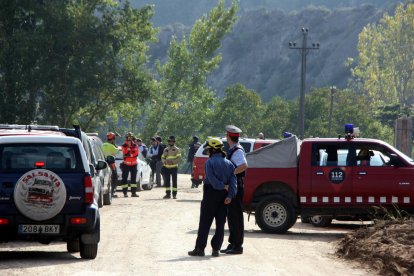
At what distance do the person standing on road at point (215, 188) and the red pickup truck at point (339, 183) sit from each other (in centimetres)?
499

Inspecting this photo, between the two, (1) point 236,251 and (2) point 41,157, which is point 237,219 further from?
(2) point 41,157

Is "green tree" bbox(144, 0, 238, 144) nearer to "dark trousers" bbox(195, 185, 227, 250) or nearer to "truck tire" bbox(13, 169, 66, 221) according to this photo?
"dark trousers" bbox(195, 185, 227, 250)

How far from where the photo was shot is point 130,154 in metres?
31.7

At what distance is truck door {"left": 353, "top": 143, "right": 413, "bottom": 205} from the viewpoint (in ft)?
67.9

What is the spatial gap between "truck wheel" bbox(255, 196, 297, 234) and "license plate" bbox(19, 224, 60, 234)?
7.17m

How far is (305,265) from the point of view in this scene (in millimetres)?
15328

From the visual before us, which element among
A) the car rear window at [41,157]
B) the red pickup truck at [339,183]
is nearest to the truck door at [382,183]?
the red pickup truck at [339,183]

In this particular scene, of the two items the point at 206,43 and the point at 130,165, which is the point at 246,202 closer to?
the point at 130,165

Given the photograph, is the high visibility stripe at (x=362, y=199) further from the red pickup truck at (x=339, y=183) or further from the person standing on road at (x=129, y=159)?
the person standing on road at (x=129, y=159)

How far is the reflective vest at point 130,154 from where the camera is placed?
3156cm

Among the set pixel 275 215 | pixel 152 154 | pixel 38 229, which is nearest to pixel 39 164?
pixel 38 229

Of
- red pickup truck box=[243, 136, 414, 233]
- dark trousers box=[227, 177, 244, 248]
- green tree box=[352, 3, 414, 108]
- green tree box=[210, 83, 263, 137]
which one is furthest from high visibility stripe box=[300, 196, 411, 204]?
green tree box=[352, 3, 414, 108]

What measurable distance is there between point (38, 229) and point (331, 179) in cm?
784

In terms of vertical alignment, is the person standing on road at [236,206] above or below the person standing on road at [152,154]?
below
